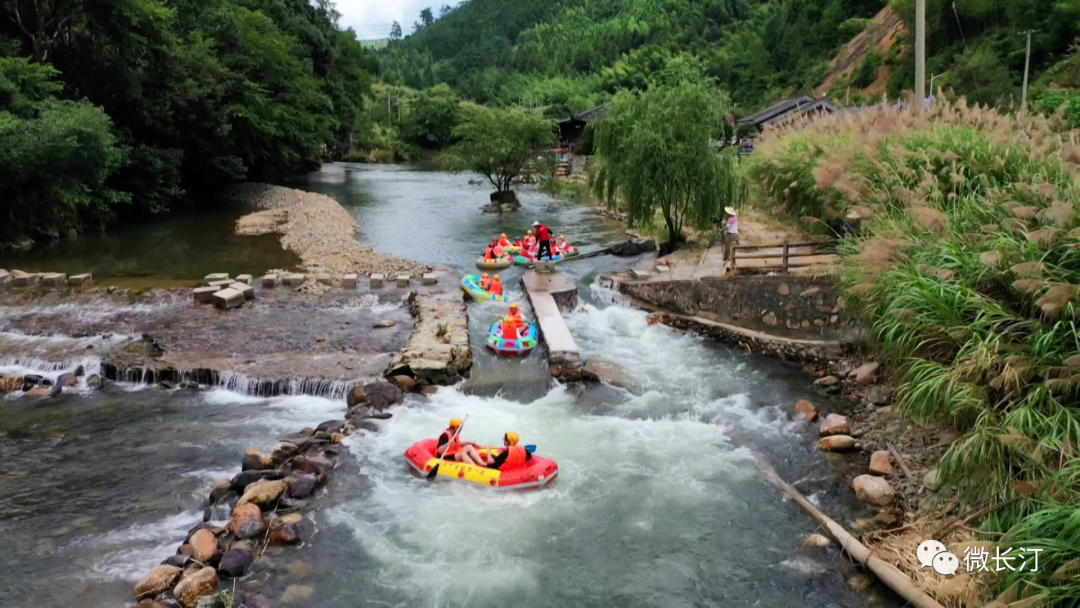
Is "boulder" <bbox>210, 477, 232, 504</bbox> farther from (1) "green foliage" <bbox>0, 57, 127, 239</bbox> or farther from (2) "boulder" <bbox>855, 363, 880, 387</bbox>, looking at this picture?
(1) "green foliage" <bbox>0, 57, 127, 239</bbox>

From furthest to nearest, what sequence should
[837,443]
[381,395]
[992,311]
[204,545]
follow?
[381,395]
[837,443]
[992,311]
[204,545]

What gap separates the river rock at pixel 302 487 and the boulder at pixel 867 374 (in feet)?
29.0

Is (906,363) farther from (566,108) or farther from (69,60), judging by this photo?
(566,108)

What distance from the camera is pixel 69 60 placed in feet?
87.5

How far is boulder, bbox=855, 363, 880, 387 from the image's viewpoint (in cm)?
1187

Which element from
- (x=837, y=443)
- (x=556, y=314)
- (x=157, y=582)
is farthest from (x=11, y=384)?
(x=837, y=443)

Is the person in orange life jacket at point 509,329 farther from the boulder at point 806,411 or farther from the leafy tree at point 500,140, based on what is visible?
the leafy tree at point 500,140

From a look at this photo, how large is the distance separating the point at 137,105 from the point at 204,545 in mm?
26920

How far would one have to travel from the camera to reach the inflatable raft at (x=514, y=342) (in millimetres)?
13797

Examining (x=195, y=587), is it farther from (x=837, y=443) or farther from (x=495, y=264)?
(x=495, y=264)

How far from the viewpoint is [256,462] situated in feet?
30.7

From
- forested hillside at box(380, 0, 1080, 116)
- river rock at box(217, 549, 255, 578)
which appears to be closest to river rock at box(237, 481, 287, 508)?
river rock at box(217, 549, 255, 578)

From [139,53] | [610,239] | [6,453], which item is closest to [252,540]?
[6,453]

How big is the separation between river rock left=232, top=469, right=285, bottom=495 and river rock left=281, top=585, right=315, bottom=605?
2020mm
